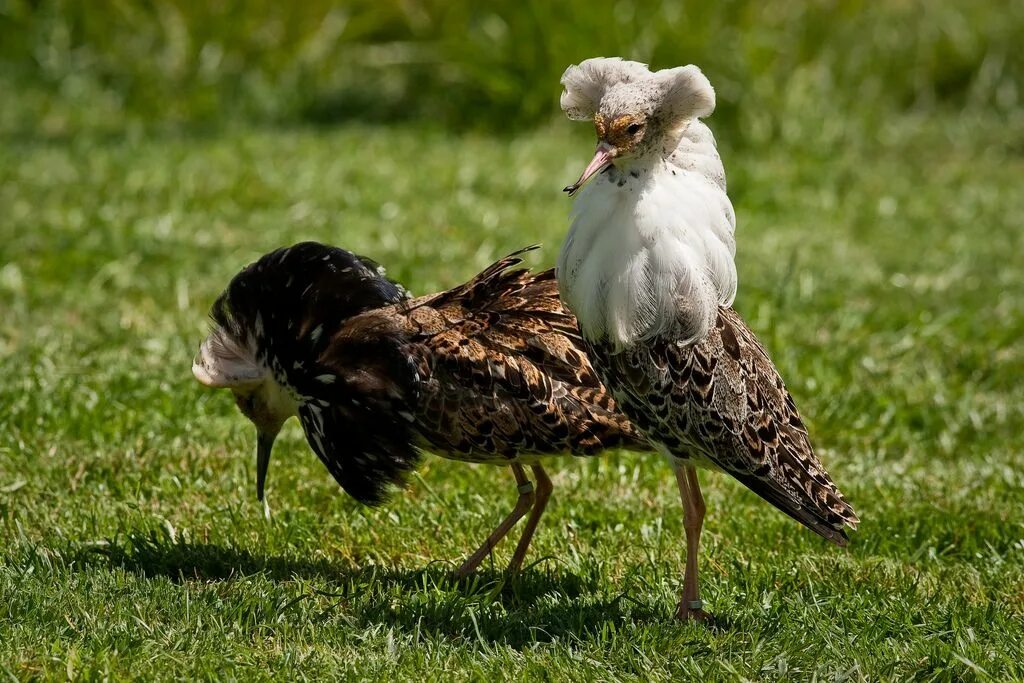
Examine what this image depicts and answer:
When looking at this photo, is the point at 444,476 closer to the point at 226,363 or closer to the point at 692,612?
the point at 226,363

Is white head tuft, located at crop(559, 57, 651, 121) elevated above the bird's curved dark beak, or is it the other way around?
white head tuft, located at crop(559, 57, 651, 121)

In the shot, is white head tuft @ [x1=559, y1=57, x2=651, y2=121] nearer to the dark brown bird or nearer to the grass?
the dark brown bird

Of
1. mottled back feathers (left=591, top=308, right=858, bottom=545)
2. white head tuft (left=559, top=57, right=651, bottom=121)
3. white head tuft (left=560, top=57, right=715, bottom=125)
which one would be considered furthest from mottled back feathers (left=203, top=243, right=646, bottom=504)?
white head tuft (left=560, top=57, right=715, bottom=125)

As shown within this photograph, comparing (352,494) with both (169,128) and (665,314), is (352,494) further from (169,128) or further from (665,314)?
(169,128)

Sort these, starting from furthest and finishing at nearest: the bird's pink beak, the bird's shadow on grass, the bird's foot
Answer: the bird's foot
the bird's shadow on grass
the bird's pink beak

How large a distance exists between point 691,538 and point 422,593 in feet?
2.75

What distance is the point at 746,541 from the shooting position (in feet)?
16.3

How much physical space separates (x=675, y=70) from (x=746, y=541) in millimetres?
1848

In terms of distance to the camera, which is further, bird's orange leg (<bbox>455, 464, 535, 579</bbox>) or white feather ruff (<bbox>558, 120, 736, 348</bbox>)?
bird's orange leg (<bbox>455, 464, 535, 579</bbox>)

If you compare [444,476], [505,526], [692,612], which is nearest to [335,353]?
[505,526]

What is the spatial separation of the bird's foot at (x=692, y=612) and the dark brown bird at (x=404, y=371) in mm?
591

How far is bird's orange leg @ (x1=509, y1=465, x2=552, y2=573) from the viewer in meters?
4.65

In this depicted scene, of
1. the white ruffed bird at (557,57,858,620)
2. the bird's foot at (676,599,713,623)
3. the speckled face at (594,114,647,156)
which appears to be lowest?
the bird's foot at (676,599,713,623)

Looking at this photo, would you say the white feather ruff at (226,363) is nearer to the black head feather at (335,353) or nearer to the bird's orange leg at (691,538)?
the black head feather at (335,353)
